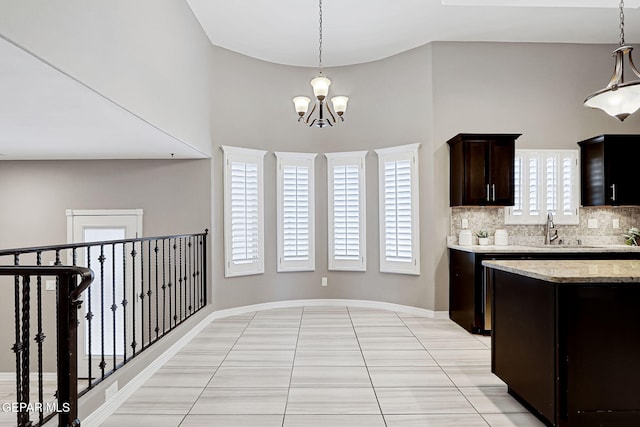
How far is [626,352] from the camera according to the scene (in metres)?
2.42

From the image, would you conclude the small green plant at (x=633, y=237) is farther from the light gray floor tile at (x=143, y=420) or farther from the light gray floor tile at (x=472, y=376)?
the light gray floor tile at (x=143, y=420)

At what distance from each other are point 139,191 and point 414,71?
416cm

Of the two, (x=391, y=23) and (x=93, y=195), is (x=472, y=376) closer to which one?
(x=391, y=23)

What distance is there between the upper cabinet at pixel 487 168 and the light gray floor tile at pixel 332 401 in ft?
9.57

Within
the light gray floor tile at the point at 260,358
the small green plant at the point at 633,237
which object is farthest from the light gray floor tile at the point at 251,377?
the small green plant at the point at 633,237

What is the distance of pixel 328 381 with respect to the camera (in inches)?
134

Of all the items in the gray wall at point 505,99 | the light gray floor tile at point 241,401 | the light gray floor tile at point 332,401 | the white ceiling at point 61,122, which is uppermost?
the gray wall at point 505,99

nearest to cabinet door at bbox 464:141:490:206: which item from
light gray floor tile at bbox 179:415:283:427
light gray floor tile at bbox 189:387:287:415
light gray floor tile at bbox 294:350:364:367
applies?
light gray floor tile at bbox 294:350:364:367

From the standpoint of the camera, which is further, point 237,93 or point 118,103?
point 237,93

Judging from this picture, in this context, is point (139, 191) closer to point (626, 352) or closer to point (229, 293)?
point (229, 293)

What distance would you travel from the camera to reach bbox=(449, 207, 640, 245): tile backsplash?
17.9ft

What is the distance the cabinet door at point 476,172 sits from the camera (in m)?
5.03

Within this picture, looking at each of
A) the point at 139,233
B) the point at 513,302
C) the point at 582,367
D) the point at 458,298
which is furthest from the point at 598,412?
the point at 139,233

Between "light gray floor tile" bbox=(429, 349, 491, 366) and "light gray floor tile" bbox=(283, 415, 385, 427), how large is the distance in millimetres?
1327
